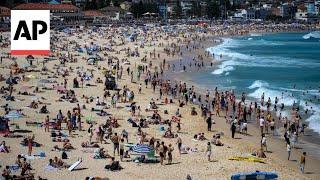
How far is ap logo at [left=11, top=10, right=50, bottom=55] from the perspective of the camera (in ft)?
39.5

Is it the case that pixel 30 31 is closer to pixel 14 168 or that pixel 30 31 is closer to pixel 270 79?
pixel 14 168

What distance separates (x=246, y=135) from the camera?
24.3 meters

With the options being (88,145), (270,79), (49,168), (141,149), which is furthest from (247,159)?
(270,79)

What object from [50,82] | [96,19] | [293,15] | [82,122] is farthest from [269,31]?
[82,122]

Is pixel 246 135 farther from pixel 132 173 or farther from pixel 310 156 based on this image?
pixel 132 173

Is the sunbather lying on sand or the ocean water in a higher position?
the ocean water

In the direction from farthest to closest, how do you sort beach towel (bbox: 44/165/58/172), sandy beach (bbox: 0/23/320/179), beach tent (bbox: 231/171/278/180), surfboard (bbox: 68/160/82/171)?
sandy beach (bbox: 0/23/320/179)
surfboard (bbox: 68/160/82/171)
beach towel (bbox: 44/165/58/172)
beach tent (bbox: 231/171/278/180)

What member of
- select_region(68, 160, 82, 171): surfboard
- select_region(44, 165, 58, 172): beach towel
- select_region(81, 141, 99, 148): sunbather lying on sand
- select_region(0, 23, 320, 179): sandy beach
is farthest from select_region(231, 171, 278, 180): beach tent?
select_region(81, 141, 99, 148): sunbather lying on sand

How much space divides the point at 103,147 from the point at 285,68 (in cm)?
3412

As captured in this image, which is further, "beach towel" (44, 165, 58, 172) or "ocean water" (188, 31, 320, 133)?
"ocean water" (188, 31, 320, 133)

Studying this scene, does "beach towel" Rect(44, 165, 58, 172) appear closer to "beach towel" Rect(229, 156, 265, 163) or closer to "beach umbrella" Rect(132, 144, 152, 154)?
"beach umbrella" Rect(132, 144, 152, 154)

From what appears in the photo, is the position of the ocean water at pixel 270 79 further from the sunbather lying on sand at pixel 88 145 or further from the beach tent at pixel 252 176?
the sunbather lying on sand at pixel 88 145

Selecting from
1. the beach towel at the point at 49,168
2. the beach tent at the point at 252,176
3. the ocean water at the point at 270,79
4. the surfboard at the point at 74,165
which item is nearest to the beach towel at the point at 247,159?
the beach tent at the point at 252,176

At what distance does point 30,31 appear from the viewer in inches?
478
